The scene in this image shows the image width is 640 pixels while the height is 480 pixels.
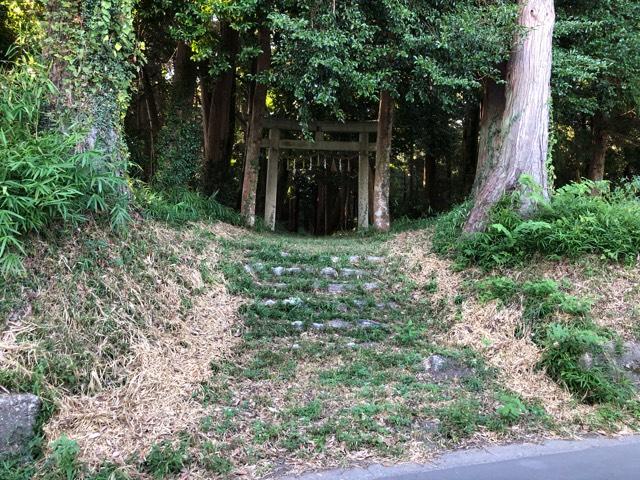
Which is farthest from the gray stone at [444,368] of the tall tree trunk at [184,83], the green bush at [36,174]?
the tall tree trunk at [184,83]

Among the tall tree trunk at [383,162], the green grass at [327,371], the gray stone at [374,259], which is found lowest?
the green grass at [327,371]

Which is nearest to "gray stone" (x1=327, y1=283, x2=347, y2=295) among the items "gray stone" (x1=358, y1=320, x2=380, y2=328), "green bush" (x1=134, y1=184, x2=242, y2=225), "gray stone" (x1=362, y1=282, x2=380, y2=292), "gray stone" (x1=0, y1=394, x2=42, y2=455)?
"gray stone" (x1=362, y1=282, x2=380, y2=292)

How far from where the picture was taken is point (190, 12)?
25.2 ft

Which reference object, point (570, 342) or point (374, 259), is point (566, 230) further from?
point (374, 259)

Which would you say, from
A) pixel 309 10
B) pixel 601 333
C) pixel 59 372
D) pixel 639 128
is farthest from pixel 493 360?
pixel 639 128

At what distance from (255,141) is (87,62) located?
17.8 feet

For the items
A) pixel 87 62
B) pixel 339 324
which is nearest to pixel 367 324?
pixel 339 324

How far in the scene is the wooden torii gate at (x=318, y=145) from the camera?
35.5 ft

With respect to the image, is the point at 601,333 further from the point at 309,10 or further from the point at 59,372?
the point at 309,10

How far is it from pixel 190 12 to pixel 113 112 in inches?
135

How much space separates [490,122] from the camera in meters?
8.84

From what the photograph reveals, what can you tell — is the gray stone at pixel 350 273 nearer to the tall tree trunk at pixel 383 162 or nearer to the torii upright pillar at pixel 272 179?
the tall tree trunk at pixel 383 162

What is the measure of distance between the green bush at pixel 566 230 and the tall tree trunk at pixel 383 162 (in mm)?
4092

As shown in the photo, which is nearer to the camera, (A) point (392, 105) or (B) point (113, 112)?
(B) point (113, 112)
